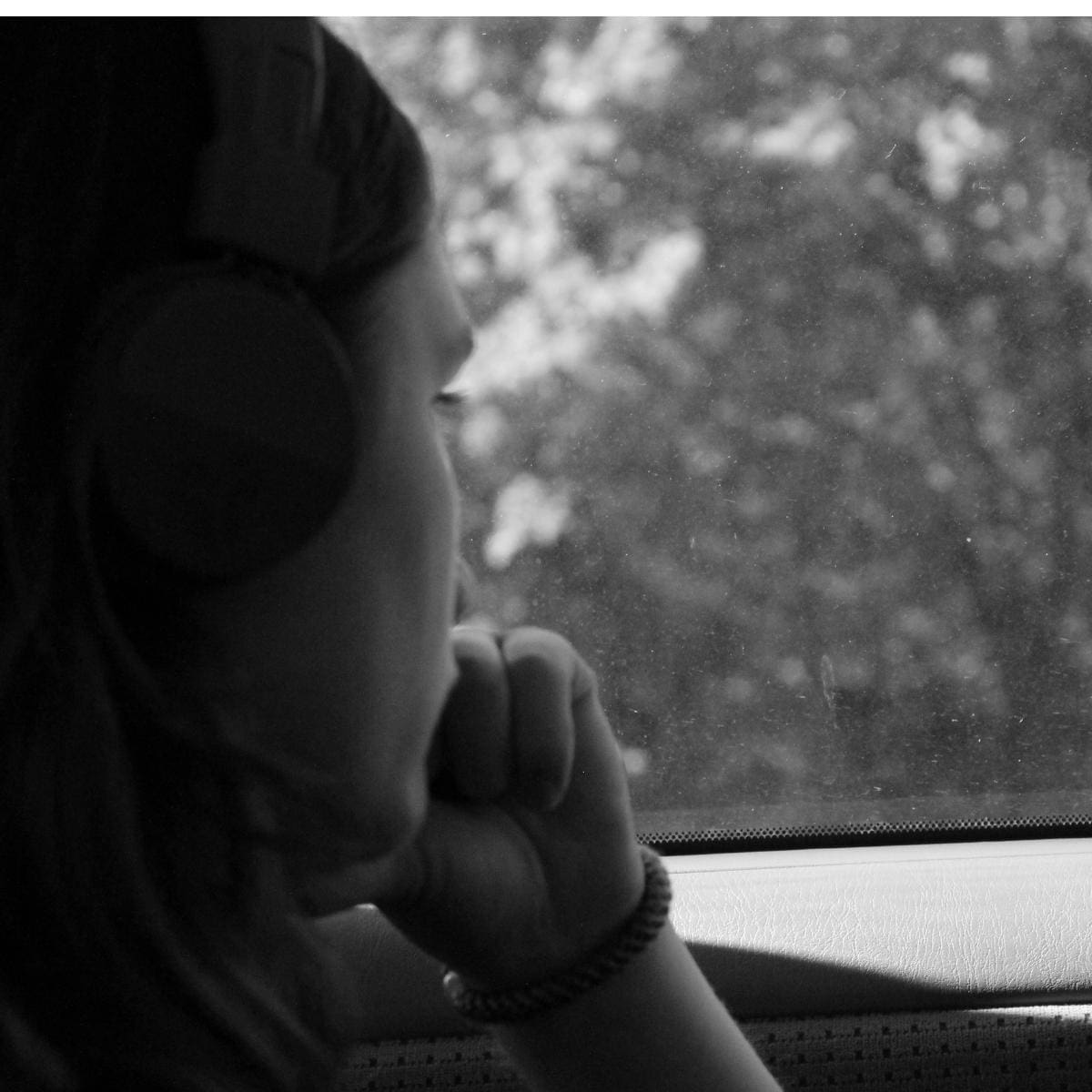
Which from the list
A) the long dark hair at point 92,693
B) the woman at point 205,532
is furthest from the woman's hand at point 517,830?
the long dark hair at point 92,693

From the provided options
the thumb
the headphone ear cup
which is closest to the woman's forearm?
the thumb

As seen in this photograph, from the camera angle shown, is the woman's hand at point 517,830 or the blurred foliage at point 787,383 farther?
the blurred foliage at point 787,383

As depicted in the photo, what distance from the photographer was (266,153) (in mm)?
602

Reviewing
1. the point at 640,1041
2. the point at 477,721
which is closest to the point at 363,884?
the point at 477,721

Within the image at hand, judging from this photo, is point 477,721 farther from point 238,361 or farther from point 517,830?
point 238,361

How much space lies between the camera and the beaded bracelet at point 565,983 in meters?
0.90

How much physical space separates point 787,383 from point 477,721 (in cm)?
59

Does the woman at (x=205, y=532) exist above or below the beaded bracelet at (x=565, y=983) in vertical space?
above

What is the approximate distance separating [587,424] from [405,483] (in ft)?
1.88

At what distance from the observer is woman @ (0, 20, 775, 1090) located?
569 millimetres

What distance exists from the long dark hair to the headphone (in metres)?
0.02

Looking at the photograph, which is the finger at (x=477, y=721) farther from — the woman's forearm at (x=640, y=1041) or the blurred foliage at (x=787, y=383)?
the blurred foliage at (x=787, y=383)

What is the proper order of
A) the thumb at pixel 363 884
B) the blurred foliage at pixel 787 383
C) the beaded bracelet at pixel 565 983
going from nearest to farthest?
1. the thumb at pixel 363 884
2. the beaded bracelet at pixel 565 983
3. the blurred foliage at pixel 787 383

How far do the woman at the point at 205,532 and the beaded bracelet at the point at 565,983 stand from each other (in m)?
0.20
